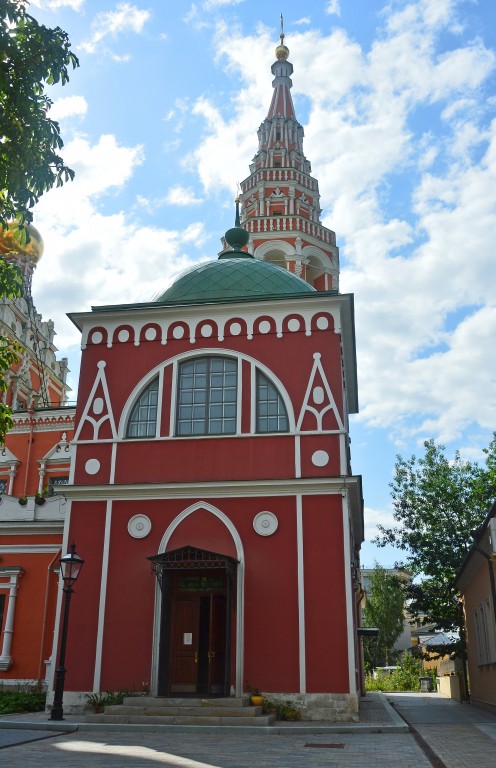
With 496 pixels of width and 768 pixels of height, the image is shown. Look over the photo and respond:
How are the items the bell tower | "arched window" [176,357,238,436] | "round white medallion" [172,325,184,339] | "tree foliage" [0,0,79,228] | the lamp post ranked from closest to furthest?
"tree foliage" [0,0,79,228], the lamp post, "arched window" [176,357,238,436], "round white medallion" [172,325,184,339], the bell tower

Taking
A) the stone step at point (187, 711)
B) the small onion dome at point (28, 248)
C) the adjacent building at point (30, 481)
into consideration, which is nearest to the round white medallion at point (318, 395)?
the adjacent building at point (30, 481)

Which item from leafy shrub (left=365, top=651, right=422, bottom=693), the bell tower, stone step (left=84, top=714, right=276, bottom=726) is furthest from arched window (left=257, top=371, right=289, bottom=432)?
leafy shrub (left=365, top=651, right=422, bottom=693)

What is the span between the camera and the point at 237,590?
15523 millimetres

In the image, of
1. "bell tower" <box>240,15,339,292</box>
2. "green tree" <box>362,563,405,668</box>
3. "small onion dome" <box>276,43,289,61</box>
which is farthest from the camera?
"green tree" <box>362,563,405,668</box>

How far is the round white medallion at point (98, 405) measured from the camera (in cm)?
1778

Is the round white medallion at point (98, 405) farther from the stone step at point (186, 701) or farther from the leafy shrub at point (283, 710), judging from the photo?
the leafy shrub at point (283, 710)

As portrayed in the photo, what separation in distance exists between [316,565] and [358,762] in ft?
19.1

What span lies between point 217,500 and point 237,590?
6.63 ft

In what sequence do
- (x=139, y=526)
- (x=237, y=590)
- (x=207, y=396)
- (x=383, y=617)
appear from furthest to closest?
(x=383, y=617)
(x=207, y=396)
(x=139, y=526)
(x=237, y=590)

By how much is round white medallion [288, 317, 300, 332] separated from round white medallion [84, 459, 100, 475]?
5.61 metres

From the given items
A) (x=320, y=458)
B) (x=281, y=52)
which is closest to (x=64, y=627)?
(x=320, y=458)

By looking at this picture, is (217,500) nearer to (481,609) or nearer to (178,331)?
(178,331)

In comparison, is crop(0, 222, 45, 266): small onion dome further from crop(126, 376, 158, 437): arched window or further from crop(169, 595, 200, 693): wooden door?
crop(169, 595, 200, 693): wooden door

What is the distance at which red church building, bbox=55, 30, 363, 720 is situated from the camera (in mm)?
15133
